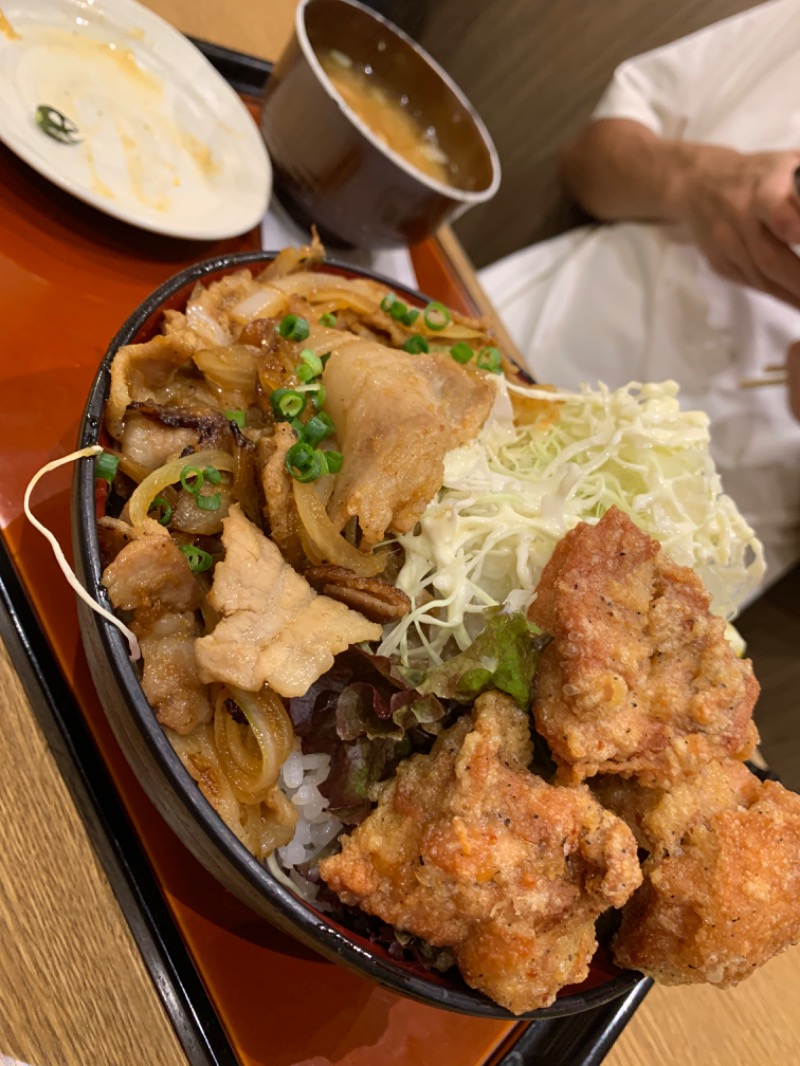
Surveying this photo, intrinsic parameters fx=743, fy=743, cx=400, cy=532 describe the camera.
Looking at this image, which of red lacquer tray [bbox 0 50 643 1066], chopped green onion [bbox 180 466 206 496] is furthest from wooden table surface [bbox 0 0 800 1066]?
chopped green onion [bbox 180 466 206 496]

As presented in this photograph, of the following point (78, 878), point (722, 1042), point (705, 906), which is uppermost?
point (705, 906)

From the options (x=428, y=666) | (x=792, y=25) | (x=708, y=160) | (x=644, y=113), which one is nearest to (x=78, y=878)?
(x=428, y=666)

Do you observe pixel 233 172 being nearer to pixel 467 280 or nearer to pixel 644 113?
pixel 467 280

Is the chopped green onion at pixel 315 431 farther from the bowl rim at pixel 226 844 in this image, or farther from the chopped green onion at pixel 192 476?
the bowl rim at pixel 226 844

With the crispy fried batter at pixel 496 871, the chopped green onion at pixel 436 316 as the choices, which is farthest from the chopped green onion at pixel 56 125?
the crispy fried batter at pixel 496 871

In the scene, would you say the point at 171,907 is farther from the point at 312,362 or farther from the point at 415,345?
the point at 415,345

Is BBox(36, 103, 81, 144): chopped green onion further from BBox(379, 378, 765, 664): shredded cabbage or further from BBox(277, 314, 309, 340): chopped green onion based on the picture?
Answer: BBox(379, 378, 765, 664): shredded cabbage
